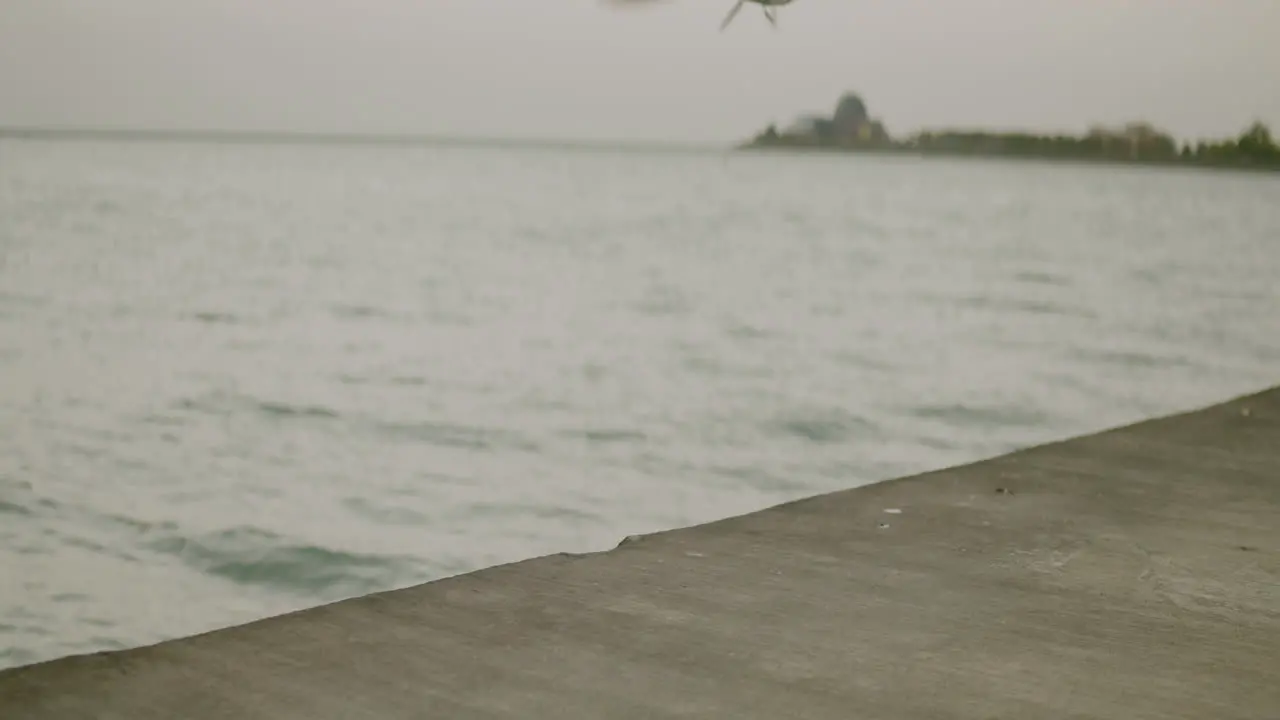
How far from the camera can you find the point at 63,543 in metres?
7.30

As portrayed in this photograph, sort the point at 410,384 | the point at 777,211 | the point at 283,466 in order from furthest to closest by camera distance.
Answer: the point at 777,211 < the point at 410,384 < the point at 283,466

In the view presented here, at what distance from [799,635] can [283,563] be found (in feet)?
18.1

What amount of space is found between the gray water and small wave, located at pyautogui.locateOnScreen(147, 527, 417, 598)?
3 cm

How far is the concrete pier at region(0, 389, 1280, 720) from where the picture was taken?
1463 mm

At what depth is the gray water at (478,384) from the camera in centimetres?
720

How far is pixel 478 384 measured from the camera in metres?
13.3

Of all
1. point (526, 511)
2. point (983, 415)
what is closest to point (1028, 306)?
point (983, 415)

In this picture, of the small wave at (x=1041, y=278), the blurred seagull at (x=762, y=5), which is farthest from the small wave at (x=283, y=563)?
the small wave at (x=1041, y=278)

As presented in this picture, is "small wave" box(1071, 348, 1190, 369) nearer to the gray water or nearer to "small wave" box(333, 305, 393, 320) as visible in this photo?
the gray water

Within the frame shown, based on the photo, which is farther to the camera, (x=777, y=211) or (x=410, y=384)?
(x=777, y=211)

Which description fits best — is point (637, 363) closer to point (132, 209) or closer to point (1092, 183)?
point (132, 209)

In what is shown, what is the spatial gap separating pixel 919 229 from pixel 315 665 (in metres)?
46.6

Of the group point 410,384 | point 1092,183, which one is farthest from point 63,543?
point 1092,183

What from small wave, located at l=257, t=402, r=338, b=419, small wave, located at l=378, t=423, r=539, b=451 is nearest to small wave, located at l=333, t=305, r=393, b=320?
small wave, located at l=257, t=402, r=338, b=419
